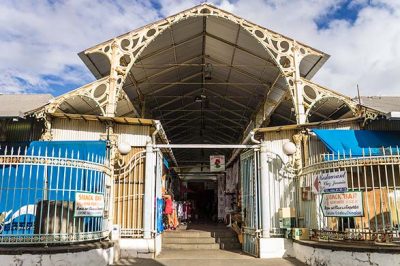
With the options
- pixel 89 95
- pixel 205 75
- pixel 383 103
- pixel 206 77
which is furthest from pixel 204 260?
pixel 205 75

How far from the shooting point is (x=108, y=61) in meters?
11.6

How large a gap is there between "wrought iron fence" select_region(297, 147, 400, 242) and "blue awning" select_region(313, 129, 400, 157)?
1.16 ft

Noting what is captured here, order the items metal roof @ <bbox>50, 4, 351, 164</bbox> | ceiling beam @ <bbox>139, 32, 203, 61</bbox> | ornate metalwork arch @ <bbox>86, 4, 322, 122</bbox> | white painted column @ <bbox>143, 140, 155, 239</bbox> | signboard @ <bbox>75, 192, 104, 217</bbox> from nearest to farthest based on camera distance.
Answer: signboard @ <bbox>75, 192, 104, 217</bbox>
white painted column @ <bbox>143, 140, 155, 239</bbox>
ornate metalwork arch @ <bbox>86, 4, 322, 122</bbox>
metal roof @ <bbox>50, 4, 351, 164</bbox>
ceiling beam @ <bbox>139, 32, 203, 61</bbox>

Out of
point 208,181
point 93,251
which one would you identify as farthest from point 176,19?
point 208,181

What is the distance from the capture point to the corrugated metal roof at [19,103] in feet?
30.3

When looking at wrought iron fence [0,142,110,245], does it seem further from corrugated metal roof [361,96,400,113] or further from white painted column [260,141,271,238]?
corrugated metal roof [361,96,400,113]

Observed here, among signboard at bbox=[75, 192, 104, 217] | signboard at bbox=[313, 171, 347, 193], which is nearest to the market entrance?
signboard at bbox=[75, 192, 104, 217]

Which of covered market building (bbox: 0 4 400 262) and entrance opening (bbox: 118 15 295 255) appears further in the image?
entrance opening (bbox: 118 15 295 255)

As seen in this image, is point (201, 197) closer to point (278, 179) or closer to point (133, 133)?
point (278, 179)

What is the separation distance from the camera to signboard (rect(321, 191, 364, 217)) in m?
7.56

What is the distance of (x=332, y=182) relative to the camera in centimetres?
809

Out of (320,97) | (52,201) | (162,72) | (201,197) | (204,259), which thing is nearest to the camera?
(52,201)

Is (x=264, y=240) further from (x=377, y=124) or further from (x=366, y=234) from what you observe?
(x=377, y=124)

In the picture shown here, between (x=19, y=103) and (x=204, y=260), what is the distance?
7.08m
